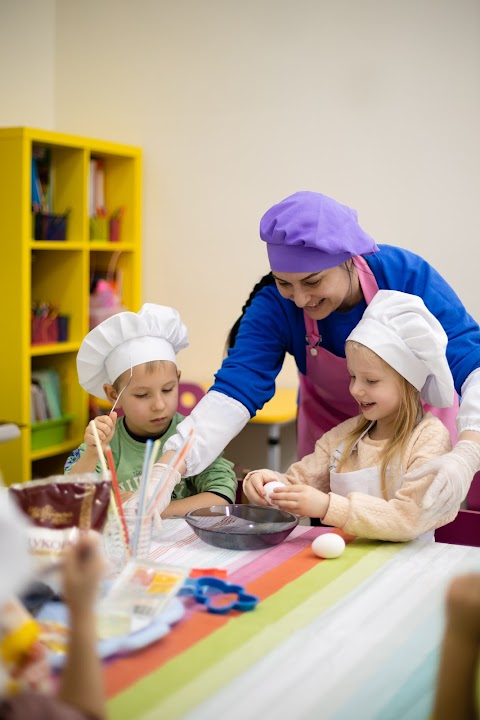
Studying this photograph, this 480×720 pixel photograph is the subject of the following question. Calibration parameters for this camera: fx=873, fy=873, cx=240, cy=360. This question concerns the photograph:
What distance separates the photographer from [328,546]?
140cm

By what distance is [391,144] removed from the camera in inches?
135

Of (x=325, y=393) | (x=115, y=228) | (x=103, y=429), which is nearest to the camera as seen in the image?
(x=103, y=429)

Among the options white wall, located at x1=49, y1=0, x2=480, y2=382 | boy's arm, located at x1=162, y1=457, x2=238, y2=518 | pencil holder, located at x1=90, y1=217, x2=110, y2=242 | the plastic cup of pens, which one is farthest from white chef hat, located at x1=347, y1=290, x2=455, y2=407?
pencil holder, located at x1=90, y1=217, x2=110, y2=242

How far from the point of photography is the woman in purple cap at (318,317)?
5.76 ft

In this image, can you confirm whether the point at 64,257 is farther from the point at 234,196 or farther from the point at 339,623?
the point at 339,623

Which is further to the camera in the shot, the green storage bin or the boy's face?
the green storage bin

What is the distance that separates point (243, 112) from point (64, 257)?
982 millimetres


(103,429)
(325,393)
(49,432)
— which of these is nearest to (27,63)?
(49,432)

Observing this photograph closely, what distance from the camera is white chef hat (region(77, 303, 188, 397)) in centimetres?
192

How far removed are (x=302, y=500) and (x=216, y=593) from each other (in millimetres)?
332

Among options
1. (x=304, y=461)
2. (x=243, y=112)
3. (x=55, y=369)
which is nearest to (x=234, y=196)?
(x=243, y=112)

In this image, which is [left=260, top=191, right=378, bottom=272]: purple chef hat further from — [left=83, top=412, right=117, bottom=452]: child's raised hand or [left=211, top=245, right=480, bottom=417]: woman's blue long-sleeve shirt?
[left=83, top=412, right=117, bottom=452]: child's raised hand

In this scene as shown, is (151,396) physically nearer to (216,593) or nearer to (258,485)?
(258,485)

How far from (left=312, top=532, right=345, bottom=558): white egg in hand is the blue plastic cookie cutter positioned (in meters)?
0.20
